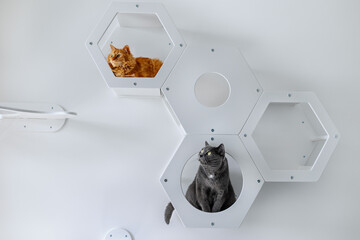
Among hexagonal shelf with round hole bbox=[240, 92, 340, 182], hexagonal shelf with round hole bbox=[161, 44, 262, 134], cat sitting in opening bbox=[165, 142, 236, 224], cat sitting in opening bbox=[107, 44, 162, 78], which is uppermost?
cat sitting in opening bbox=[107, 44, 162, 78]

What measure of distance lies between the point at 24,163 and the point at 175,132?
56 centimetres

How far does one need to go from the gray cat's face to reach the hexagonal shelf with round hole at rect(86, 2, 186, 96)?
0.26 metres

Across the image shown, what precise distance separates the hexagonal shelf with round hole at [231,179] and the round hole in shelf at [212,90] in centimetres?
18

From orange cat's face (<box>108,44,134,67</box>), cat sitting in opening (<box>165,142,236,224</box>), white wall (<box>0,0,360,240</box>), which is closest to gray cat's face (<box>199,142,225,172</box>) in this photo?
cat sitting in opening (<box>165,142,236,224</box>)

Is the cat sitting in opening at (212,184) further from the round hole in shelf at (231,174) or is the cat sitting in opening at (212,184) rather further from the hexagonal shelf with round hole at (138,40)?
the hexagonal shelf with round hole at (138,40)

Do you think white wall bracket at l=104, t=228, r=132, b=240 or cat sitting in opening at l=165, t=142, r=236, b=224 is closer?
cat sitting in opening at l=165, t=142, r=236, b=224

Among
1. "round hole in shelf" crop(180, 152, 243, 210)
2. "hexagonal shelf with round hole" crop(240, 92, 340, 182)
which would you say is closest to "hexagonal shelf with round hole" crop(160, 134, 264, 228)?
"round hole in shelf" crop(180, 152, 243, 210)

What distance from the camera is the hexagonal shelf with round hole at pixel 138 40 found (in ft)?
3.61

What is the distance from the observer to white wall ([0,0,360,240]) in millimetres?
1251

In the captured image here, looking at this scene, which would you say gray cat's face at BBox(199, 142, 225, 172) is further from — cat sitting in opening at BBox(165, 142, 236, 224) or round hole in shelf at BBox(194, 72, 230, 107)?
round hole in shelf at BBox(194, 72, 230, 107)

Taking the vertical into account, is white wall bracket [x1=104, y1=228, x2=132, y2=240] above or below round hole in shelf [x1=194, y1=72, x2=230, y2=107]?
below

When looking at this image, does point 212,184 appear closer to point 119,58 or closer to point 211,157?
point 211,157

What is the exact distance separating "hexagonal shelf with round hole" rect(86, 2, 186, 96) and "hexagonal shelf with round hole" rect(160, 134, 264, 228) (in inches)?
9.1

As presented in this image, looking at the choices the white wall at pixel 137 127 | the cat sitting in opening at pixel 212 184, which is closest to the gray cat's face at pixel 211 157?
the cat sitting in opening at pixel 212 184
